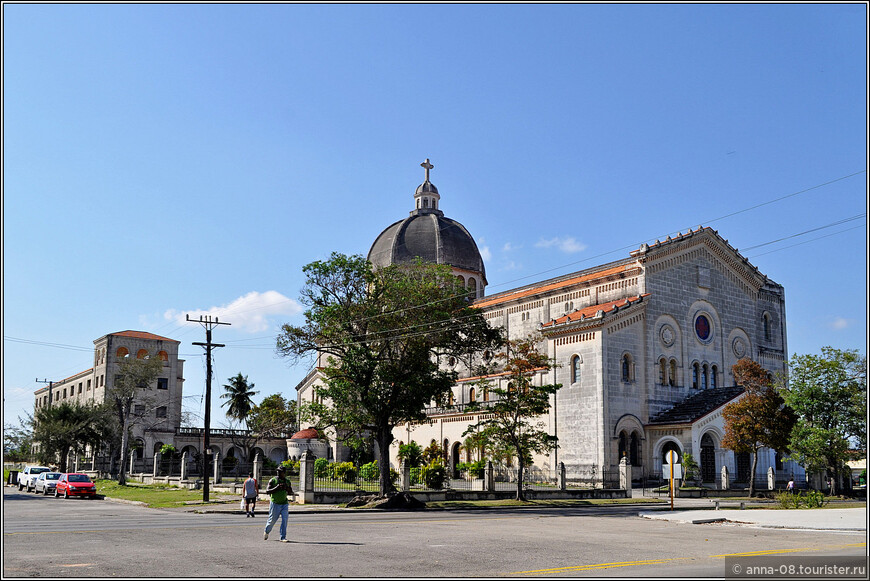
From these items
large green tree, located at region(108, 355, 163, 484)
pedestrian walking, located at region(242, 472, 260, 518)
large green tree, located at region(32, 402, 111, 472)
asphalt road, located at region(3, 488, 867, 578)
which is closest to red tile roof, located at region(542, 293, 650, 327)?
asphalt road, located at region(3, 488, 867, 578)

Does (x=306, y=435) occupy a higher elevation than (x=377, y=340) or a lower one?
lower

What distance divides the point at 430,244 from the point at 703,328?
2416 cm

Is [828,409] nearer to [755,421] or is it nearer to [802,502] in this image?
[755,421]

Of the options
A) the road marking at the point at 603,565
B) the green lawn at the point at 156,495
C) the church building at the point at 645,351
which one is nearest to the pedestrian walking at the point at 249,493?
the green lawn at the point at 156,495

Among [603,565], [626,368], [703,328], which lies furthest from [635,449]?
[603,565]

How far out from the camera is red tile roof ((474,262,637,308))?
54612 millimetres

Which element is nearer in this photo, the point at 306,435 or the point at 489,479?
the point at 489,479

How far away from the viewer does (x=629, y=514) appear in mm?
30219

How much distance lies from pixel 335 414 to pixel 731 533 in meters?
19.8

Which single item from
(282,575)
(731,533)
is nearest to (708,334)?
(731,533)

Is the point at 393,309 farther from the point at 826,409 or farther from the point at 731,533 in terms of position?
the point at 826,409

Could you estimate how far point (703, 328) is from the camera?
5634 centimetres

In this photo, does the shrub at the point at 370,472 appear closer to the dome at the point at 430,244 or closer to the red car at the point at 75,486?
the red car at the point at 75,486

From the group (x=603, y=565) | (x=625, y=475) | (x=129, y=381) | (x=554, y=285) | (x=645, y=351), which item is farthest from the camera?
(x=129, y=381)
